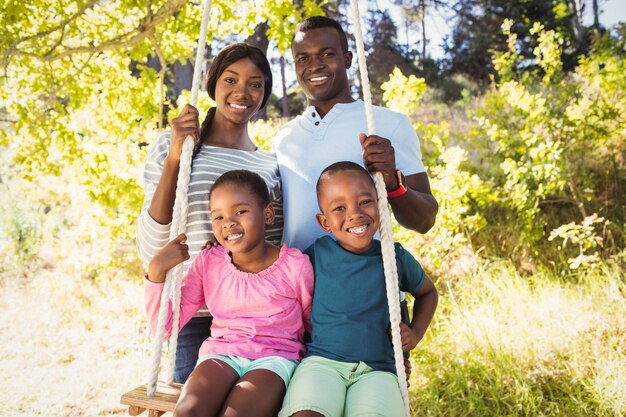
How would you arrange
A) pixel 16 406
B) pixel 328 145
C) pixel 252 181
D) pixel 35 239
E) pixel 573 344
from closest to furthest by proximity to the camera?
pixel 252 181, pixel 328 145, pixel 573 344, pixel 16 406, pixel 35 239

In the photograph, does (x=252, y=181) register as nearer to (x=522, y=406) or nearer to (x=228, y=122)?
(x=228, y=122)

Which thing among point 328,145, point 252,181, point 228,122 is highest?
point 228,122

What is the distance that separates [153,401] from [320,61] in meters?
1.31

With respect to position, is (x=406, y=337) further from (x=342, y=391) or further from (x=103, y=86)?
(x=103, y=86)

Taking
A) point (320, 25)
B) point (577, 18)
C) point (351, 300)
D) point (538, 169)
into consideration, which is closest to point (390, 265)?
point (351, 300)

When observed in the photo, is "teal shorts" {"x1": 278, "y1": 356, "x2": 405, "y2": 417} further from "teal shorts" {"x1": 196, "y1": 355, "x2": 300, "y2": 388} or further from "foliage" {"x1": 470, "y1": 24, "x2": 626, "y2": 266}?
"foliage" {"x1": 470, "y1": 24, "x2": 626, "y2": 266}

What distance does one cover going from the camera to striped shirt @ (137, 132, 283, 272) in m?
1.95

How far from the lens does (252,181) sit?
1897 mm

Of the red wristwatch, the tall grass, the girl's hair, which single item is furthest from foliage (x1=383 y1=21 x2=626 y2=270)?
the girl's hair

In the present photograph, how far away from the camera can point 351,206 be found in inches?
71.2

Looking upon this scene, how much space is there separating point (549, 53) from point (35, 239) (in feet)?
23.0

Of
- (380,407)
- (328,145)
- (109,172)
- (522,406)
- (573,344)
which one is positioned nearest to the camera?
(380,407)

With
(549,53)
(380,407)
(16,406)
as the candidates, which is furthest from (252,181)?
(549,53)

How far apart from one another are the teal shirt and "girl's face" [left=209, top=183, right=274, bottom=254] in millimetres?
232
